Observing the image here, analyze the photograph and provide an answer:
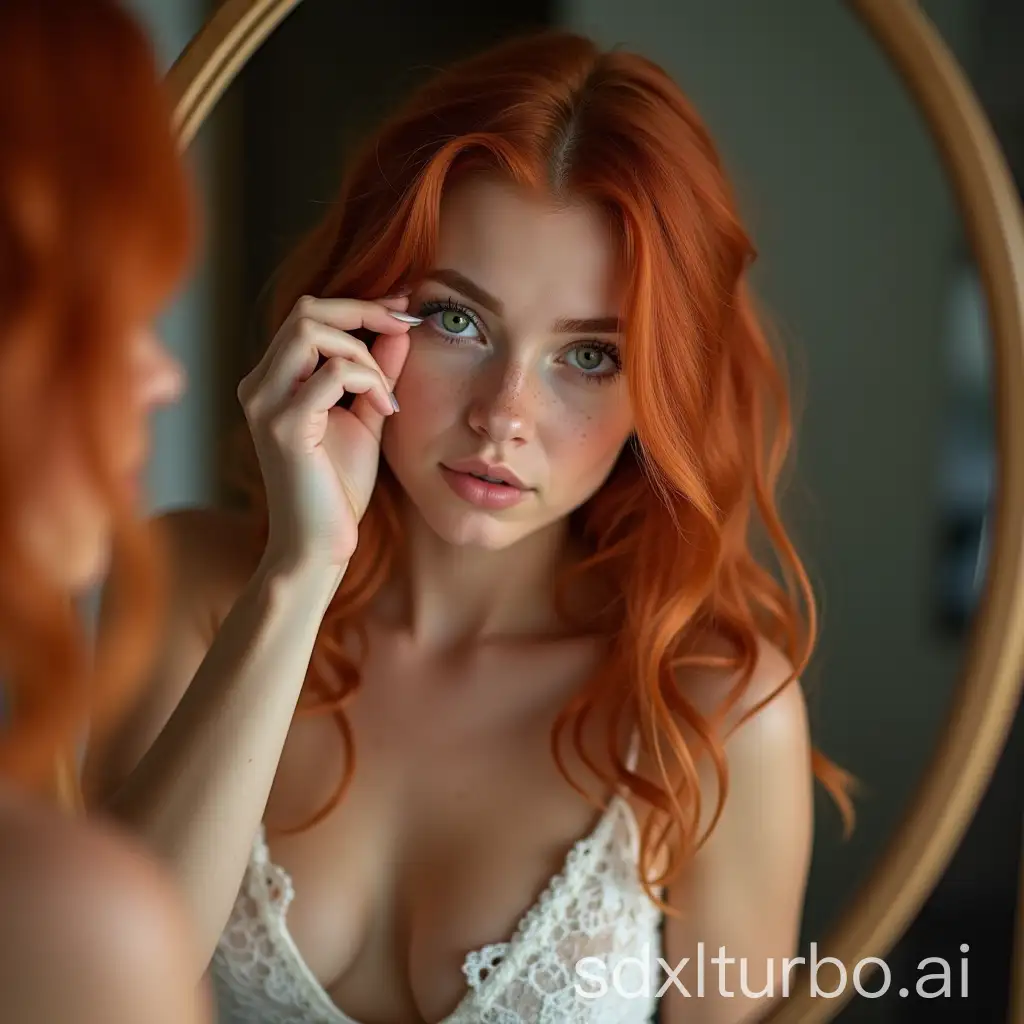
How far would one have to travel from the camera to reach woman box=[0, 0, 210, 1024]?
1.11 ft

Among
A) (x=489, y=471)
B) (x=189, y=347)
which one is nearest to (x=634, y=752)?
(x=489, y=471)

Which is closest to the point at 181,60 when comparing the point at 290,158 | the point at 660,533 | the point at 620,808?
the point at 290,158

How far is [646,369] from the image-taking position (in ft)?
1.89

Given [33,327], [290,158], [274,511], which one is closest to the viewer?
[33,327]

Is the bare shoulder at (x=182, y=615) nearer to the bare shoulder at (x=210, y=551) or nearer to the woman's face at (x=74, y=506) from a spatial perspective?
the bare shoulder at (x=210, y=551)

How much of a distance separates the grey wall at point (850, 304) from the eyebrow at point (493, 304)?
7.0 inches

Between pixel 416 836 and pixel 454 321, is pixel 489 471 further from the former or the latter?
pixel 416 836

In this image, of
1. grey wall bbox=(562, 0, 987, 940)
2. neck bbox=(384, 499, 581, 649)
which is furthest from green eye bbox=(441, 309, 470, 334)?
grey wall bbox=(562, 0, 987, 940)

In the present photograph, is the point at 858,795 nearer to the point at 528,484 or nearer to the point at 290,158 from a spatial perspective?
the point at 528,484

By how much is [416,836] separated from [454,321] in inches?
10.0

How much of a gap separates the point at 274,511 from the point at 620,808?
0.77 feet

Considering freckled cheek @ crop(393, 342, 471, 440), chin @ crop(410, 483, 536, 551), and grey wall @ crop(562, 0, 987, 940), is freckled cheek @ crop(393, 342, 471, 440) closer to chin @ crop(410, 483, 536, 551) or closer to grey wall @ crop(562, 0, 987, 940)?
chin @ crop(410, 483, 536, 551)

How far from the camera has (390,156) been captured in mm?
606

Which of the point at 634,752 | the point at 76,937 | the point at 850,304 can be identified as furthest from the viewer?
the point at 850,304
